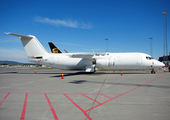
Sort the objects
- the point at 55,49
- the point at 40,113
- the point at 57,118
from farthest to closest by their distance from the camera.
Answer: the point at 55,49 < the point at 40,113 < the point at 57,118

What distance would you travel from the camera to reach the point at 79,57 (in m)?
20.8

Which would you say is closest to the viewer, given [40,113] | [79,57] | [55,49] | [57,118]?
[57,118]

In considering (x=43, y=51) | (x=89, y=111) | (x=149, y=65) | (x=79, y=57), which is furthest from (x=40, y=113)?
(x=149, y=65)

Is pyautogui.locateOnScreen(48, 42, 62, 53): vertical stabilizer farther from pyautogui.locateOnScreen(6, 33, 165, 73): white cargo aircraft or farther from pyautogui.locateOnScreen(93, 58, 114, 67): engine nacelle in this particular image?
pyautogui.locateOnScreen(93, 58, 114, 67): engine nacelle

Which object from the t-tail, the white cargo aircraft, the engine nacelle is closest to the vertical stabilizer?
the white cargo aircraft

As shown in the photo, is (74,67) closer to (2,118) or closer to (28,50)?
(28,50)

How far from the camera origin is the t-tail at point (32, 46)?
2106 centimetres

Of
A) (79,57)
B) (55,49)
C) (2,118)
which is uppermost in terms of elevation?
(55,49)

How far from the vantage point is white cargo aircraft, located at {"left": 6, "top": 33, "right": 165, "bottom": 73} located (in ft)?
68.0

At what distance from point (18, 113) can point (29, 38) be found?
726 inches

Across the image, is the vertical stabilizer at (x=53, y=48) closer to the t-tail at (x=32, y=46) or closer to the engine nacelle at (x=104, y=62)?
the t-tail at (x=32, y=46)

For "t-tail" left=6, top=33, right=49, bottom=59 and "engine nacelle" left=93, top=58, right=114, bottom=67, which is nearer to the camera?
"engine nacelle" left=93, top=58, right=114, bottom=67

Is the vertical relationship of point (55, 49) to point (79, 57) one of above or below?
above

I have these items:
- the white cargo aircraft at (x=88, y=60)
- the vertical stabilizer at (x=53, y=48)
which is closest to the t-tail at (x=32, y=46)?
the white cargo aircraft at (x=88, y=60)
